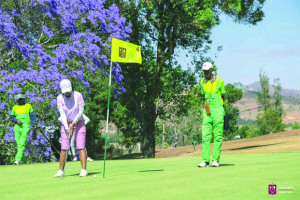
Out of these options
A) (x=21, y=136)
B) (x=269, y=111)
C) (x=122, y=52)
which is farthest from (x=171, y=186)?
(x=269, y=111)

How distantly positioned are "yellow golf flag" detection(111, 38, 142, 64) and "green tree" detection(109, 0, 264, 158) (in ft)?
51.9

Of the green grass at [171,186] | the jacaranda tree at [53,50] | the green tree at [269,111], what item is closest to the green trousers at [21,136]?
Result: the green grass at [171,186]

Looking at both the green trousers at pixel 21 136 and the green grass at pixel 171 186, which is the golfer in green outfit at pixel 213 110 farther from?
the green trousers at pixel 21 136

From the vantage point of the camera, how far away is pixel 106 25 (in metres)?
24.6

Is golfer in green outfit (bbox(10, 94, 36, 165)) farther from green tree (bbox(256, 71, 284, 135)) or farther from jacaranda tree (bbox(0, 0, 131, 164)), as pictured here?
green tree (bbox(256, 71, 284, 135))

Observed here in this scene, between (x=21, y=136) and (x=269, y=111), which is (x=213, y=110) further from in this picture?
(x=269, y=111)

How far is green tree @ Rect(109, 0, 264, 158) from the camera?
27386 millimetres

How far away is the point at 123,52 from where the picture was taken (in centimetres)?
1116

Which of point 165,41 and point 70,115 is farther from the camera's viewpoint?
point 165,41

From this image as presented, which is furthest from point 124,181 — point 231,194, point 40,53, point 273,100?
point 273,100

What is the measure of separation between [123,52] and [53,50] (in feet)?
43.8

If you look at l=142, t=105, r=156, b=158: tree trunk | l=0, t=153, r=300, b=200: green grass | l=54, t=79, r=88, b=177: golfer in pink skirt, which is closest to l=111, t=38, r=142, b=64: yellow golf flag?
l=54, t=79, r=88, b=177: golfer in pink skirt

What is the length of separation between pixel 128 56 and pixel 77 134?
7.90 ft

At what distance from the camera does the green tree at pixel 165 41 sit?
27.4m
